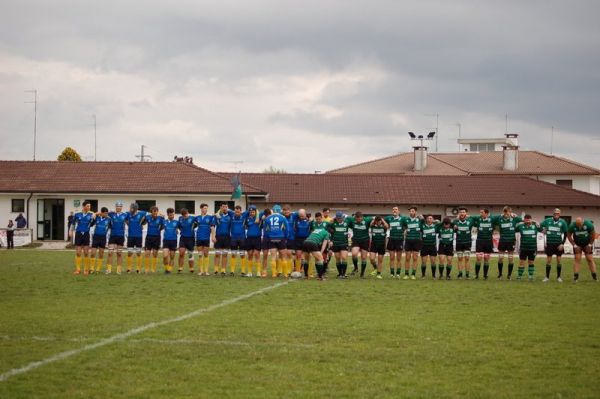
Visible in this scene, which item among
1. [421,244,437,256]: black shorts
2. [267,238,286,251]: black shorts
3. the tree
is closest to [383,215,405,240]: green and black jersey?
[421,244,437,256]: black shorts

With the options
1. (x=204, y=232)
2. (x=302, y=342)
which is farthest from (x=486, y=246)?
(x=302, y=342)

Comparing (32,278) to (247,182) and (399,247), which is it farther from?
(247,182)

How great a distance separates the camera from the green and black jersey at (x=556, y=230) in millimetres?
23094

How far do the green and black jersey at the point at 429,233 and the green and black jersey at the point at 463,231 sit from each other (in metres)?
0.64

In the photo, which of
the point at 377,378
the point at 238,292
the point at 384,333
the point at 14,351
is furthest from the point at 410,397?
the point at 238,292

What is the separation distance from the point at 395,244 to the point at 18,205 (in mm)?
32512

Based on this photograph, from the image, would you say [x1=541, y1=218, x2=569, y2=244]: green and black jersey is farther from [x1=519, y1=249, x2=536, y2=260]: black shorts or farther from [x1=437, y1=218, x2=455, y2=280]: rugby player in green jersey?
[x1=437, y1=218, x2=455, y2=280]: rugby player in green jersey

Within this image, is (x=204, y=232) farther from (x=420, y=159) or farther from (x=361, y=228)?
(x=420, y=159)

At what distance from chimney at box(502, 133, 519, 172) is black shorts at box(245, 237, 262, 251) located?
4669 centimetres

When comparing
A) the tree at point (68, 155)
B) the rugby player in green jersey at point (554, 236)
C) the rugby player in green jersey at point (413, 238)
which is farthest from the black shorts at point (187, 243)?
the tree at point (68, 155)

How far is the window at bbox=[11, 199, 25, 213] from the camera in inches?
1939

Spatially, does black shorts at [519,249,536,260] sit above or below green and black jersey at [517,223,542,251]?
below

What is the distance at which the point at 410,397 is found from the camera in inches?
325

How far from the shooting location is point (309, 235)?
2284 centimetres
